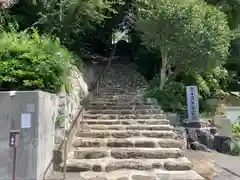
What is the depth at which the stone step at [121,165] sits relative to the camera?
273 inches

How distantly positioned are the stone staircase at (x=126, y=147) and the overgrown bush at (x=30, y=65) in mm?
1550

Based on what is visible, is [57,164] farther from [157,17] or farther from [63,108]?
[157,17]

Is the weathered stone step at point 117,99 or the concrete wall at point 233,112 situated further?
the concrete wall at point 233,112

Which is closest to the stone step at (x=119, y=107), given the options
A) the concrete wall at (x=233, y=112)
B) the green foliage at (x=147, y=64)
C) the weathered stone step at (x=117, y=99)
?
the weathered stone step at (x=117, y=99)

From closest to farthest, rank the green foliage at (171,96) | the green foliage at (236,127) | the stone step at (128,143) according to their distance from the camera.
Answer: the stone step at (128,143) < the green foliage at (171,96) < the green foliage at (236,127)

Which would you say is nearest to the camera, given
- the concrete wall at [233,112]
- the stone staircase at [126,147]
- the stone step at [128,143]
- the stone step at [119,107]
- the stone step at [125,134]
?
the stone staircase at [126,147]

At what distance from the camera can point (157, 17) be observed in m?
11.6

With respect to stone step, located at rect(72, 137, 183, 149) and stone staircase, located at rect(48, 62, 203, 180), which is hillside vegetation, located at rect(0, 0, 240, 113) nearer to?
stone staircase, located at rect(48, 62, 203, 180)

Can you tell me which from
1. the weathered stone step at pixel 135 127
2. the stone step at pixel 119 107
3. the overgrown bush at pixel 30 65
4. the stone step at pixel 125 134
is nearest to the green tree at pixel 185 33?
the stone step at pixel 119 107

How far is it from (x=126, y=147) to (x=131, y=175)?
1421 mm

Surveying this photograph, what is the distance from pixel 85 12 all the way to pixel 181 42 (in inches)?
132

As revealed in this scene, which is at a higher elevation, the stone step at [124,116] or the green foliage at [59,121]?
the stone step at [124,116]

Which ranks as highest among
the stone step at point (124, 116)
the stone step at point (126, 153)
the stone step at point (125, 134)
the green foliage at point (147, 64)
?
the green foliage at point (147, 64)

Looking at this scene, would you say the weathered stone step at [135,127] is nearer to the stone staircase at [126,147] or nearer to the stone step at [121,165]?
the stone staircase at [126,147]
